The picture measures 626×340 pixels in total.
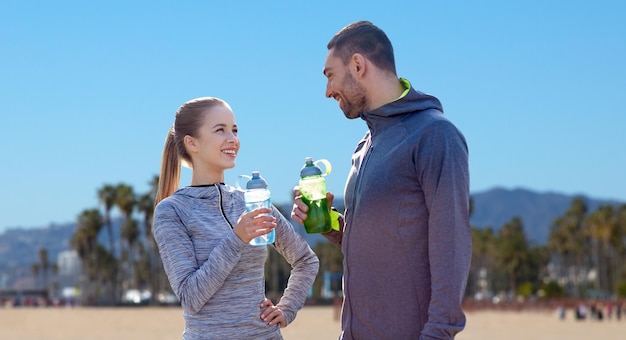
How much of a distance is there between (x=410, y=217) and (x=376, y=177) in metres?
0.22

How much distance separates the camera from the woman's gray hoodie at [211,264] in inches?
169

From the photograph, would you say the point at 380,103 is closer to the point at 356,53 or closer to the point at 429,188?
the point at 356,53

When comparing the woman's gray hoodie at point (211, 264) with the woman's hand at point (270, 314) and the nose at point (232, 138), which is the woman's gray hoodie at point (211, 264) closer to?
the woman's hand at point (270, 314)

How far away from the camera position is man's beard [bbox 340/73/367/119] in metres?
4.23

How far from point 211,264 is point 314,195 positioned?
1.75ft

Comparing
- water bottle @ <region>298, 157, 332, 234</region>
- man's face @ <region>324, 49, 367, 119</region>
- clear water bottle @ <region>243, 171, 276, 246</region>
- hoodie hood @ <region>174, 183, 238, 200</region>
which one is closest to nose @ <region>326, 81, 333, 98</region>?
→ man's face @ <region>324, 49, 367, 119</region>

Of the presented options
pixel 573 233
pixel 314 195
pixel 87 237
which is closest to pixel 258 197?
pixel 314 195

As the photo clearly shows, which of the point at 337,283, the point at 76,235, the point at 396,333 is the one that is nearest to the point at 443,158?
the point at 396,333

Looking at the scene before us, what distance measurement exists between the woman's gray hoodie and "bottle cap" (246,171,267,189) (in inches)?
8.8

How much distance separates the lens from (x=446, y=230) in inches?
151

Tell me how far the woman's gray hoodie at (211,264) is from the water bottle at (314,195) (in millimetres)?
215

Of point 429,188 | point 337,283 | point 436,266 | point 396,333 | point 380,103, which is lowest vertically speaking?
point 337,283

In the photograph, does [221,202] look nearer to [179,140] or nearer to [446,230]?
[179,140]

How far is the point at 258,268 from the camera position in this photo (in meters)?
4.50
